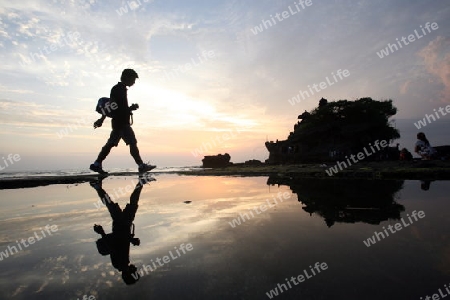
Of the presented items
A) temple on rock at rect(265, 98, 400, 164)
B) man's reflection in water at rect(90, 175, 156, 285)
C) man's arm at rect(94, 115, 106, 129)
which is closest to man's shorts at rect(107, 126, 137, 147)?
man's arm at rect(94, 115, 106, 129)

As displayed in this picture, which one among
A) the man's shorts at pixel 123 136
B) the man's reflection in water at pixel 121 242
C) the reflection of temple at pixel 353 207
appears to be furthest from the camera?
the man's shorts at pixel 123 136

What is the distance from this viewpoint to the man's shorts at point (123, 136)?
8148 mm

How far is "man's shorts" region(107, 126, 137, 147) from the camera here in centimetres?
815

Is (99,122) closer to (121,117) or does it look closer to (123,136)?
(121,117)

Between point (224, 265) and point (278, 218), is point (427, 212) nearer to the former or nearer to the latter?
point (278, 218)

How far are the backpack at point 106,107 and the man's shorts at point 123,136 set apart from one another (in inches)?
21.6

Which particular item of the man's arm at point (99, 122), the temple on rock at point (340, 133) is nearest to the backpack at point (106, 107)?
the man's arm at point (99, 122)

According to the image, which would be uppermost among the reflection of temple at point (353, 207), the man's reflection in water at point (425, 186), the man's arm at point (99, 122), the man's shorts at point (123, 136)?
the man's arm at point (99, 122)

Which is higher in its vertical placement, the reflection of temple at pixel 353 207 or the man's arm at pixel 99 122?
the man's arm at pixel 99 122

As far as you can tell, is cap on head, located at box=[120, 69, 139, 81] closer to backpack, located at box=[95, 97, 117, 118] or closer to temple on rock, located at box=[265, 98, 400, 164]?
backpack, located at box=[95, 97, 117, 118]

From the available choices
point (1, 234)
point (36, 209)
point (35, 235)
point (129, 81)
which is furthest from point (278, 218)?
point (129, 81)

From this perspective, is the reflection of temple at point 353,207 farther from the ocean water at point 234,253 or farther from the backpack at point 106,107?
the backpack at point 106,107

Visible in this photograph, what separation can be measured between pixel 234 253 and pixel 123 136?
7344 millimetres

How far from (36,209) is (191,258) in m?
3.46
